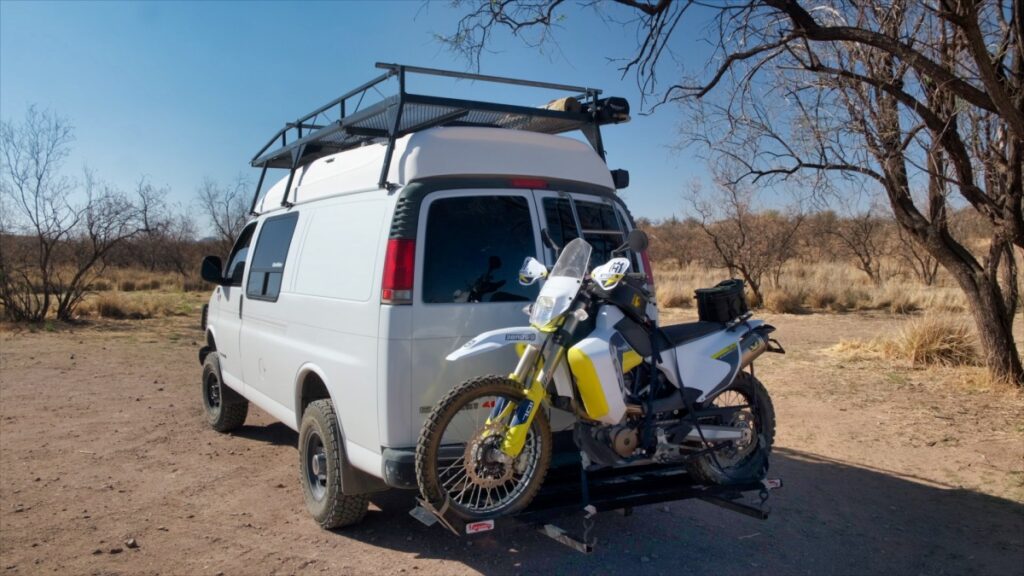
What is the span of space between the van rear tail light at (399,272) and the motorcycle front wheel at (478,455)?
24.7 inches

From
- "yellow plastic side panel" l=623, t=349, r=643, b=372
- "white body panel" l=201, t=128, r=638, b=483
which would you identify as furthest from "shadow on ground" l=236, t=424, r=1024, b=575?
"yellow plastic side panel" l=623, t=349, r=643, b=372

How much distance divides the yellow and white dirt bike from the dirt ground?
29.1 inches

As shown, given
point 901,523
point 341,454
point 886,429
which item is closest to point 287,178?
point 341,454

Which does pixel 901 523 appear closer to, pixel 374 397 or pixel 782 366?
pixel 374 397

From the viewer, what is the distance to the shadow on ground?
4.62 metres

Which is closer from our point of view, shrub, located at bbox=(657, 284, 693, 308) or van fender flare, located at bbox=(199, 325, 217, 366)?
van fender flare, located at bbox=(199, 325, 217, 366)

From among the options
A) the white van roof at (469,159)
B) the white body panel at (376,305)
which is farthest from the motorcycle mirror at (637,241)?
the white van roof at (469,159)

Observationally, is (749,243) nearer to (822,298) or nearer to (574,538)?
(822,298)

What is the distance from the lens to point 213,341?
26.1 feet

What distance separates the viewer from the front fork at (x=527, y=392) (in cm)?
388

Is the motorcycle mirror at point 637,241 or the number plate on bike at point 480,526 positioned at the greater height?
the motorcycle mirror at point 637,241

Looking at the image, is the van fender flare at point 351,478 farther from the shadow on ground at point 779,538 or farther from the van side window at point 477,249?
the van side window at point 477,249

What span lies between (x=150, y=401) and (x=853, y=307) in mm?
17263

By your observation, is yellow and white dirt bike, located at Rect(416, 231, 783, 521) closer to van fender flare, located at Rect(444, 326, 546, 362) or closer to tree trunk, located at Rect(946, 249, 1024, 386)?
van fender flare, located at Rect(444, 326, 546, 362)
